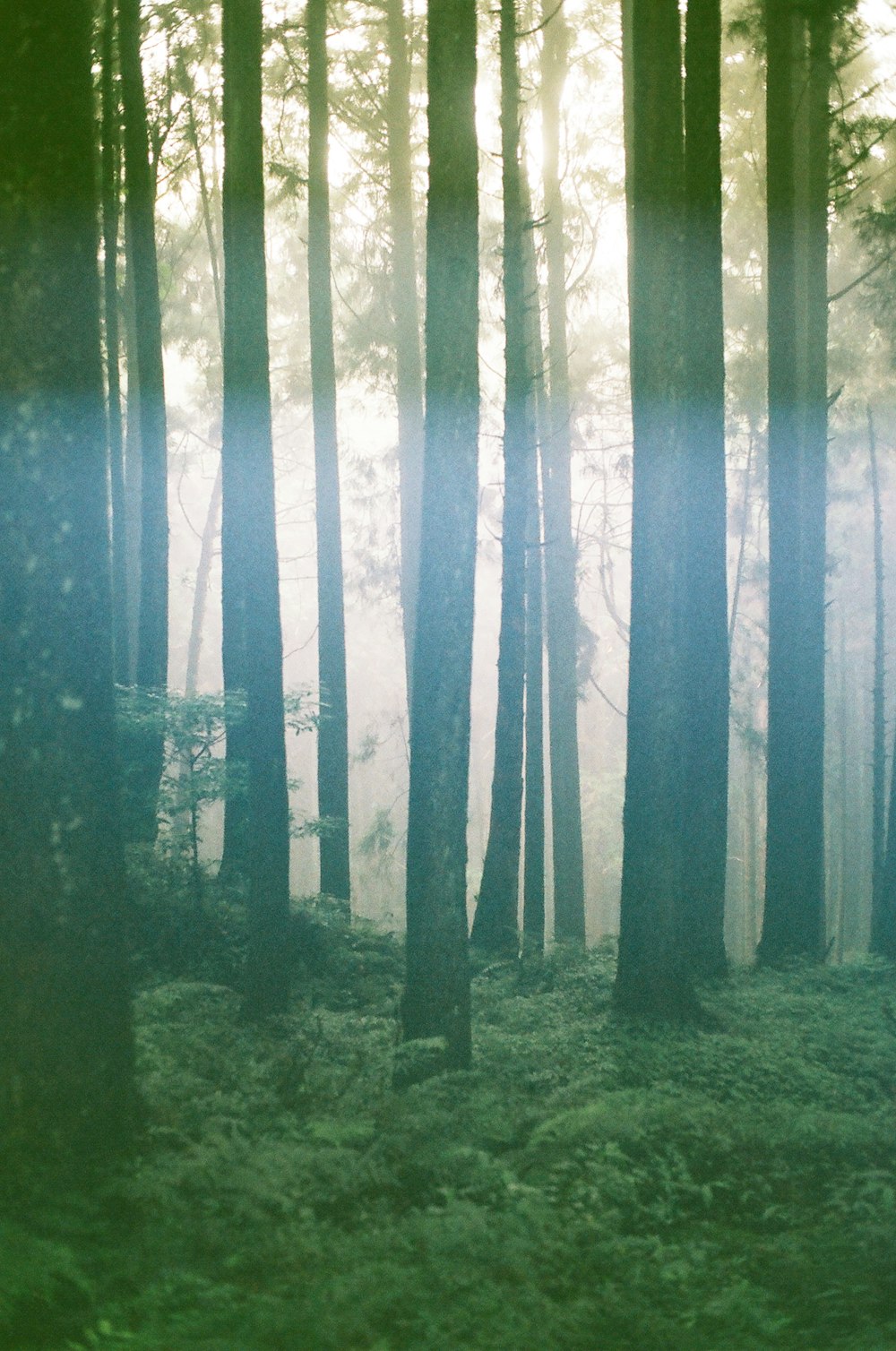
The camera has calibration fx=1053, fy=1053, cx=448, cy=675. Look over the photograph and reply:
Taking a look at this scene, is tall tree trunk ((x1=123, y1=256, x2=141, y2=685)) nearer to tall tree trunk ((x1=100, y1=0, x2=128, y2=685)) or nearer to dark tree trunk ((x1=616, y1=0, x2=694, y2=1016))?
tall tree trunk ((x1=100, y1=0, x2=128, y2=685))

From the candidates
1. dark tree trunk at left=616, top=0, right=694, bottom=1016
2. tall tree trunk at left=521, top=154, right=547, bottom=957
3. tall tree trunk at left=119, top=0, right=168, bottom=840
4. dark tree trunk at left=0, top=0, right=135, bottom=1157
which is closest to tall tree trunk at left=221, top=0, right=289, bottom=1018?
dark tree trunk at left=616, top=0, right=694, bottom=1016

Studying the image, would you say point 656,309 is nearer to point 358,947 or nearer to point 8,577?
point 8,577

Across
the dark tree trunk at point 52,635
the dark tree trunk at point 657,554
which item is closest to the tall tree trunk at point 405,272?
the dark tree trunk at point 657,554

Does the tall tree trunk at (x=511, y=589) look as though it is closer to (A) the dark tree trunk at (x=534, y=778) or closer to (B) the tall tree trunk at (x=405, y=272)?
(A) the dark tree trunk at (x=534, y=778)

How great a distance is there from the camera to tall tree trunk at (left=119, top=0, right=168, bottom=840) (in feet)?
45.9

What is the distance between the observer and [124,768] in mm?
12375

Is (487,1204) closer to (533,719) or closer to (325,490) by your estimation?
(533,719)

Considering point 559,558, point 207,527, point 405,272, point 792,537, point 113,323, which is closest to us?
point 792,537

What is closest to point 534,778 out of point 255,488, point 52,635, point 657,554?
point 657,554

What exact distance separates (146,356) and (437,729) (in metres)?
9.41

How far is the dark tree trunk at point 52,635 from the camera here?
4828 mm

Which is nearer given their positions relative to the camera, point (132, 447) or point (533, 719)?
Result: point (533, 719)

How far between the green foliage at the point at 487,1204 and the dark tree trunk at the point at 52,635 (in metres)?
0.64

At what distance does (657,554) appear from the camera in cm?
915
